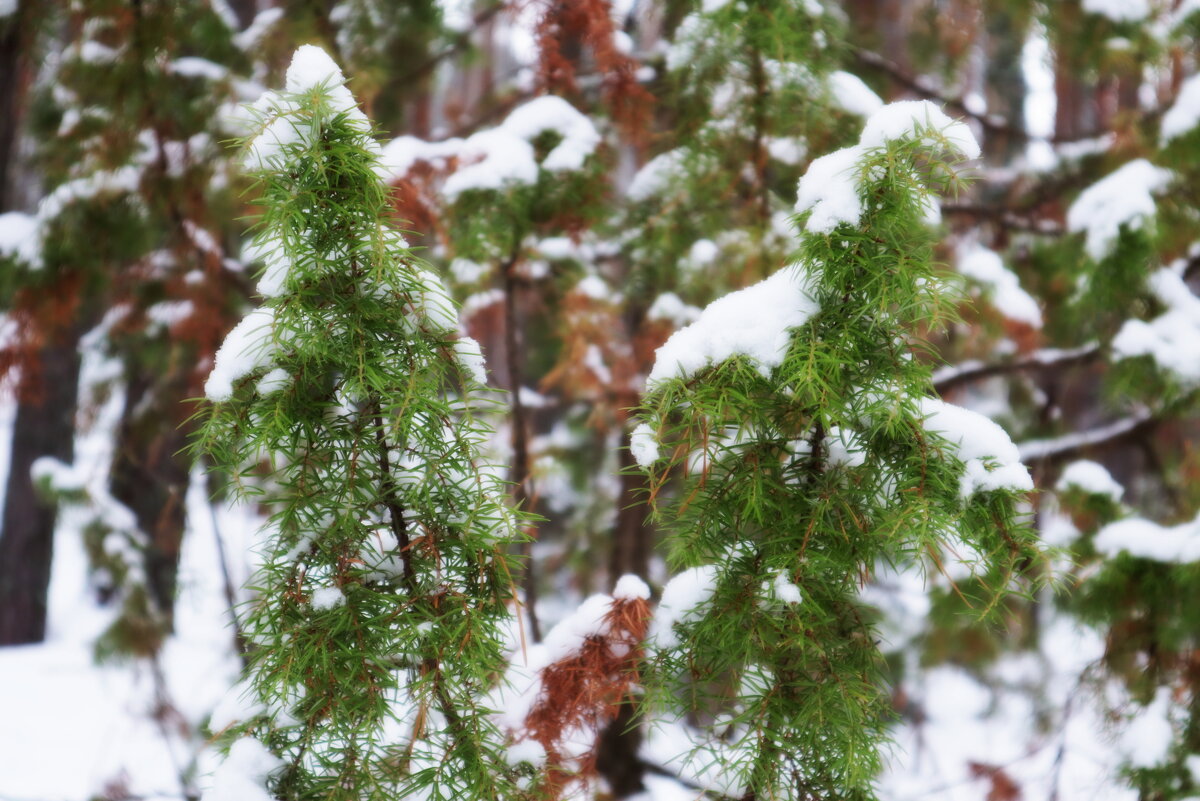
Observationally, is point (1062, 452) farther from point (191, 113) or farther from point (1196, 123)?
point (191, 113)

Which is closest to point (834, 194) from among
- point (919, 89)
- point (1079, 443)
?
point (919, 89)

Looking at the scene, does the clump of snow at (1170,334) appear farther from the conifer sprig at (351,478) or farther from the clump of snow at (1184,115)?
the conifer sprig at (351,478)

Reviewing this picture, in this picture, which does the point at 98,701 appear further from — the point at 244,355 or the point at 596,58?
the point at 244,355

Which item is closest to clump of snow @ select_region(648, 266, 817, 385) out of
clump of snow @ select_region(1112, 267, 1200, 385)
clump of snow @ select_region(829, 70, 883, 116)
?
clump of snow @ select_region(829, 70, 883, 116)

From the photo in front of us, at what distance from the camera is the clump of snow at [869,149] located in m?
1.16

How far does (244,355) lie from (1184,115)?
2.91 meters

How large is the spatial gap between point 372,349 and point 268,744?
56cm

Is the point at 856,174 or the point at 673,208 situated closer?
the point at 856,174

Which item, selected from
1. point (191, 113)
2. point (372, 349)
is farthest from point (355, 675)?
point (191, 113)

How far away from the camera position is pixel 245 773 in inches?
46.4

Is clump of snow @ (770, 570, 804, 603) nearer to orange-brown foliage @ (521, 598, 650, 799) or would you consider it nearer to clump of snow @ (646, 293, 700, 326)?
orange-brown foliage @ (521, 598, 650, 799)

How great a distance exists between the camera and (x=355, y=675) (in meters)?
1.17

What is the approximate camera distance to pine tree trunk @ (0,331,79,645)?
640 centimetres

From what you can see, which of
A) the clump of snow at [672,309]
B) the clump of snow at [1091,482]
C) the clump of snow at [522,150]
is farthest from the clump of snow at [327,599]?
the clump of snow at [1091,482]
